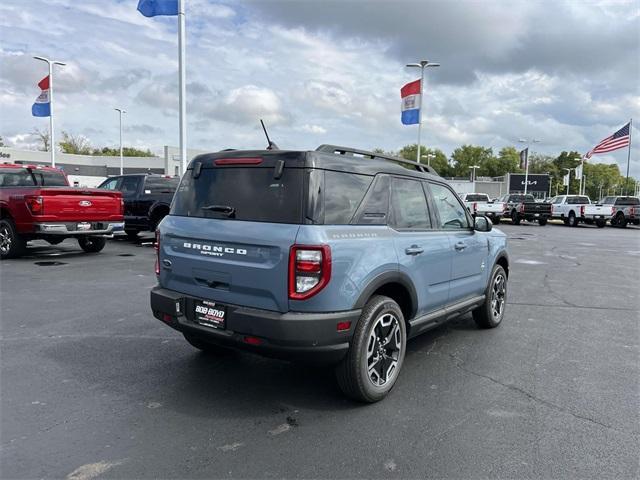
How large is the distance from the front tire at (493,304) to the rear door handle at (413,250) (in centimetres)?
191

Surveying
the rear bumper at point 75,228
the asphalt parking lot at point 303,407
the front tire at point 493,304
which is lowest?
the asphalt parking lot at point 303,407

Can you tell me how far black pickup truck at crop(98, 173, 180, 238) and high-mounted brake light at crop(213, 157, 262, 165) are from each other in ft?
33.4

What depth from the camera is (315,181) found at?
3510mm

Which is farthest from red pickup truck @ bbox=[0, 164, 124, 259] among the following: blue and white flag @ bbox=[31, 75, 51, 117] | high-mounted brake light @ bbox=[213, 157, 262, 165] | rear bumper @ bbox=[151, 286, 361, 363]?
blue and white flag @ bbox=[31, 75, 51, 117]

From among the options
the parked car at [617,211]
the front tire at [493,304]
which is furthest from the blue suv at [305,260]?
the parked car at [617,211]

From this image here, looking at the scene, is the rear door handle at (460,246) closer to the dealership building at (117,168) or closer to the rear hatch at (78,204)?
the rear hatch at (78,204)

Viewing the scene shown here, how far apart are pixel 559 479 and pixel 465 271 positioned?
2530 mm

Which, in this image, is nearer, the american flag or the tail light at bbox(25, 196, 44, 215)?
the tail light at bbox(25, 196, 44, 215)

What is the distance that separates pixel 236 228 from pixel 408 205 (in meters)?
1.60

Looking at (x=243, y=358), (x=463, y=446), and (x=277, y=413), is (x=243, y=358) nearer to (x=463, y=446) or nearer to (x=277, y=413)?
(x=277, y=413)

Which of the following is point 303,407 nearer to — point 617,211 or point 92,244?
point 92,244

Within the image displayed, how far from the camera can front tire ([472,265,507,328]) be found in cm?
580

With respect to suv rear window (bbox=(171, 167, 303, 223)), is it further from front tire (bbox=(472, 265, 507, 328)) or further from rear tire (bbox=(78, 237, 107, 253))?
rear tire (bbox=(78, 237, 107, 253))

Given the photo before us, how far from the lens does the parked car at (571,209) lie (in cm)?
3036
